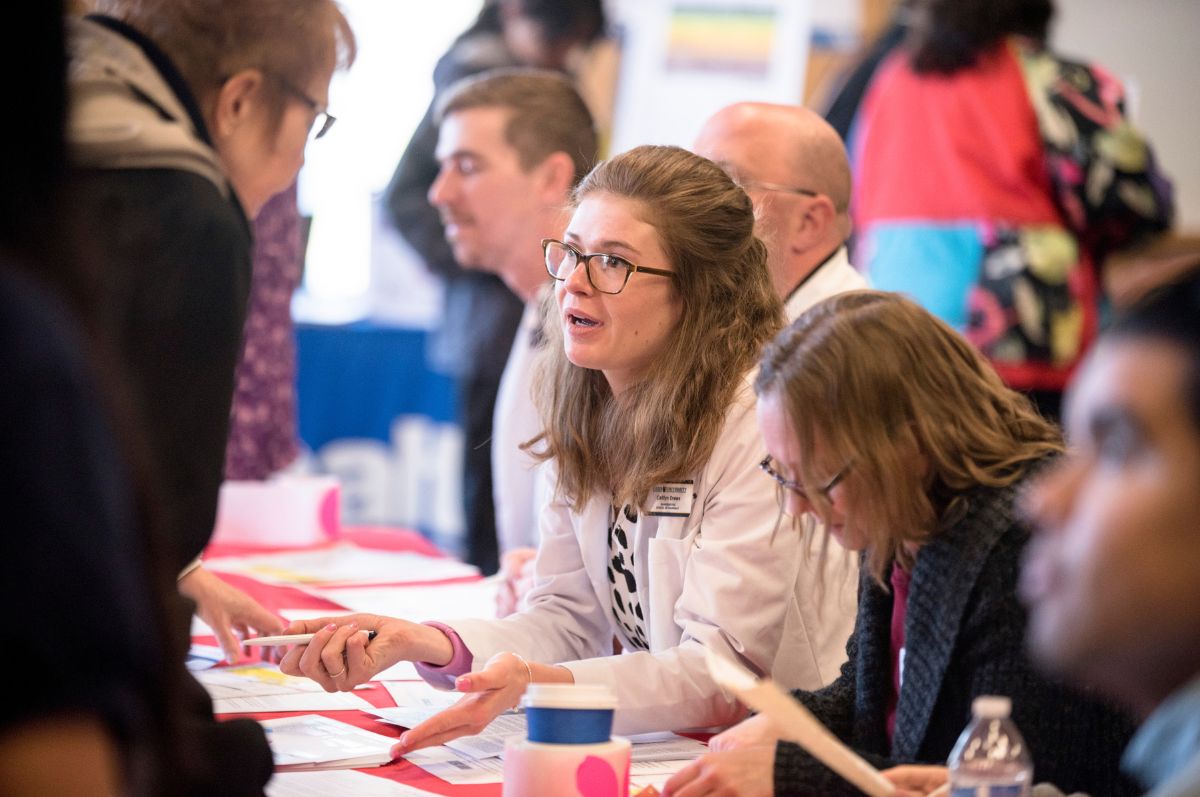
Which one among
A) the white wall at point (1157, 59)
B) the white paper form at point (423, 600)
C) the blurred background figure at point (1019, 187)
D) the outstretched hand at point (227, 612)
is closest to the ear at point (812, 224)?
the blurred background figure at point (1019, 187)

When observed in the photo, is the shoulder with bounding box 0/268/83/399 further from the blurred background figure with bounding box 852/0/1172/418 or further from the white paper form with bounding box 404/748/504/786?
the blurred background figure with bounding box 852/0/1172/418

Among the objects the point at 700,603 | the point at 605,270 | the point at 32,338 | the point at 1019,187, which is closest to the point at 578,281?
the point at 605,270

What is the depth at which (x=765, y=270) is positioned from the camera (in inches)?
85.2

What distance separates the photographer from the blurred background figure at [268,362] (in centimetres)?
345

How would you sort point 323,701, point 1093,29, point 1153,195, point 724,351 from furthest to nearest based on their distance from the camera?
point 1093,29 < point 1153,195 < point 724,351 < point 323,701

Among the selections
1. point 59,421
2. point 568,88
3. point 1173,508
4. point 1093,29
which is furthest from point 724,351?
point 1093,29

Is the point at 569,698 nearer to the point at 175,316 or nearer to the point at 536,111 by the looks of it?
the point at 175,316

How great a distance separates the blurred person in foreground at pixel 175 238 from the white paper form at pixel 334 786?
0.15 m

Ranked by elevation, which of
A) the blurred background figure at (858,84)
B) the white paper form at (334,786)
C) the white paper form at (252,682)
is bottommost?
the white paper form at (252,682)

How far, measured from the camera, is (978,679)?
4.81ft

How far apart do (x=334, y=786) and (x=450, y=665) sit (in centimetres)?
47

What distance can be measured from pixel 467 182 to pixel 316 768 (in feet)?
7.03

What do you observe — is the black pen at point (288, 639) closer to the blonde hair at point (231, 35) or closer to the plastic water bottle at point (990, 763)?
the blonde hair at point (231, 35)

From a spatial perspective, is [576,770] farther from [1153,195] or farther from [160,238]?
[1153,195]
